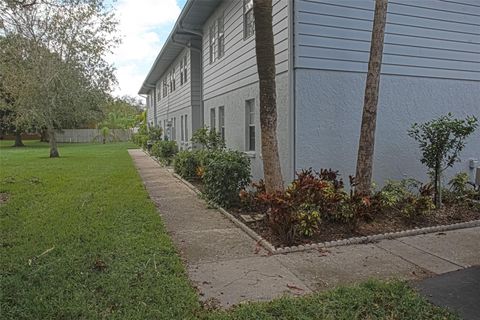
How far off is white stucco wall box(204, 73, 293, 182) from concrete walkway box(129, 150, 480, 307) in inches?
69.6

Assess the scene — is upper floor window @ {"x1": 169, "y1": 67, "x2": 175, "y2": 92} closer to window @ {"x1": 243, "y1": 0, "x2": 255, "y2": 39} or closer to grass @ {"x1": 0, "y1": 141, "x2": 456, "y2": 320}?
window @ {"x1": 243, "y1": 0, "x2": 255, "y2": 39}

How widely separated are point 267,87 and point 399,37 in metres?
3.41

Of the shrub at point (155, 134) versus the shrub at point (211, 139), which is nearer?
the shrub at point (211, 139)

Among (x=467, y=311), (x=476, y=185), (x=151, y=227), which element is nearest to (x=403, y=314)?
(x=467, y=311)

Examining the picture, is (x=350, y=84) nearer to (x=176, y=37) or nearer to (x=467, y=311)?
(x=467, y=311)

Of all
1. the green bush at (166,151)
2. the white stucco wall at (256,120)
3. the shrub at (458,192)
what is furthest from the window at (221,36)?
the shrub at (458,192)

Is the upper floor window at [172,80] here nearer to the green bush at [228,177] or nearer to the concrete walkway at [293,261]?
the green bush at [228,177]

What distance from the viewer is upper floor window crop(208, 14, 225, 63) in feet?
35.8

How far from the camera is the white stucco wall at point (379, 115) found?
687 cm

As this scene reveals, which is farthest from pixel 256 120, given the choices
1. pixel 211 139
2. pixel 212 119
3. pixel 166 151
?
pixel 166 151

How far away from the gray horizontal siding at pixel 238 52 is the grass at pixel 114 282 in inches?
145

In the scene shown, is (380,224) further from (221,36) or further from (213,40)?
(213,40)

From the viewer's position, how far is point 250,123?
9250 mm

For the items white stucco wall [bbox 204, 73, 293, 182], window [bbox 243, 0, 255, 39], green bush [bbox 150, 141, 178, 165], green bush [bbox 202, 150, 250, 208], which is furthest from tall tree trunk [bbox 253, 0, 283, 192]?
green bush [bbox 150, 141, 178, 165]
